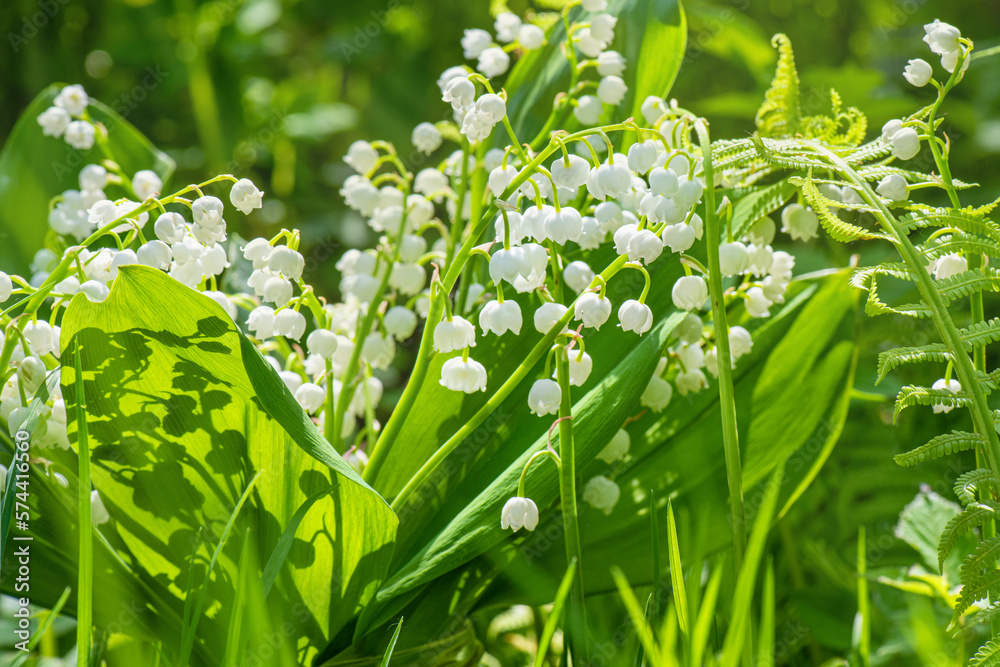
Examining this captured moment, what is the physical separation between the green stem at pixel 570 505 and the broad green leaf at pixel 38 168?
497mm

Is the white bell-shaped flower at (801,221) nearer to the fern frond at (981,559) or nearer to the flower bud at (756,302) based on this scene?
the flower bud at (756,302)

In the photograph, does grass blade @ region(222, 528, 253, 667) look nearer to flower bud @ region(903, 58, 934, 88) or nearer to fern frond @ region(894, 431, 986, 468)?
fern frond @ region(894, 431, 986, 468)

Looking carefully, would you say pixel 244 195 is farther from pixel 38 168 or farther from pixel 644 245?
pixel 38 168

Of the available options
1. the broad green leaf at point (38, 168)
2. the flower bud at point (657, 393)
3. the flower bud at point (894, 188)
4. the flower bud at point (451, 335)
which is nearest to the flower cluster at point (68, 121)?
the broad green leaf at point (38, 168)

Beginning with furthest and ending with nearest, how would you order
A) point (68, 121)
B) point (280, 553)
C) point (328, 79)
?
point (328, 79), point (68, 121), point (280, 553)

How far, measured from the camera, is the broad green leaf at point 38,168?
737 mm

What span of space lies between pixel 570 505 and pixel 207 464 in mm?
213

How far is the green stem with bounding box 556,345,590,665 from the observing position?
425mm

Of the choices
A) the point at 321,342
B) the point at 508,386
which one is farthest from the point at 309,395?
the point at 508,386

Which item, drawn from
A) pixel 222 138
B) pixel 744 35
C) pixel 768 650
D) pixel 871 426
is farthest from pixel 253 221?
pixel 768 650

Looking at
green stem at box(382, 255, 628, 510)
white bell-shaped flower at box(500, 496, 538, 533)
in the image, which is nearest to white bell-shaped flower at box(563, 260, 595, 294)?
green stem at box(382, 255, 628, 510)

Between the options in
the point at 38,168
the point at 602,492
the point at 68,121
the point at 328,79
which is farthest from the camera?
the point at 328,79

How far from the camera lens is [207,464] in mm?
452

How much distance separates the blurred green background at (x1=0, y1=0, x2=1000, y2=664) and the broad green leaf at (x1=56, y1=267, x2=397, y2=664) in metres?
0.83
